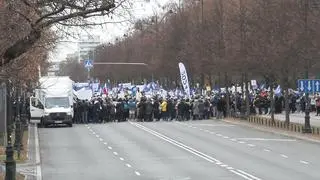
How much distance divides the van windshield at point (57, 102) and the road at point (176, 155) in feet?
19.9

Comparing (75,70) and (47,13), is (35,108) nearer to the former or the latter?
(47,13)

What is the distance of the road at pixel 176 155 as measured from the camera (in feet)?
68.7

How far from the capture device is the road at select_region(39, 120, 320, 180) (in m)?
20.9

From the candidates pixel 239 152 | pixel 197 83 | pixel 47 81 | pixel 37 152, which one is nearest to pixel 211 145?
pixel 239 152

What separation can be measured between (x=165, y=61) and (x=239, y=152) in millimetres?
51773

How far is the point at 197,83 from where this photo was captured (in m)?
91.4

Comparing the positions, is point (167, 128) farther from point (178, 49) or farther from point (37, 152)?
point (178, 49)

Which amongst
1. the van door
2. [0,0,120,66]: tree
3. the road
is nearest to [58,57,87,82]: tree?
the van door

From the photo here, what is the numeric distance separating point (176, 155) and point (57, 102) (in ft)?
75.1

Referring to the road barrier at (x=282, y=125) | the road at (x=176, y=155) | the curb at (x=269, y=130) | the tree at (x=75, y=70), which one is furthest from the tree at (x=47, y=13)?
the tree at (x=75, y=70)

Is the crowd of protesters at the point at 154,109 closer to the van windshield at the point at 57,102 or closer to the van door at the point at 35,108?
the van windshield at the point at 57,102

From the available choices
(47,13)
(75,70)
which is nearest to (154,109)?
(47,13)

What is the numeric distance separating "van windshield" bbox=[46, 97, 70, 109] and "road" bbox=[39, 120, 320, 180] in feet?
19.9

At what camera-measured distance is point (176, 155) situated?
26.8m
